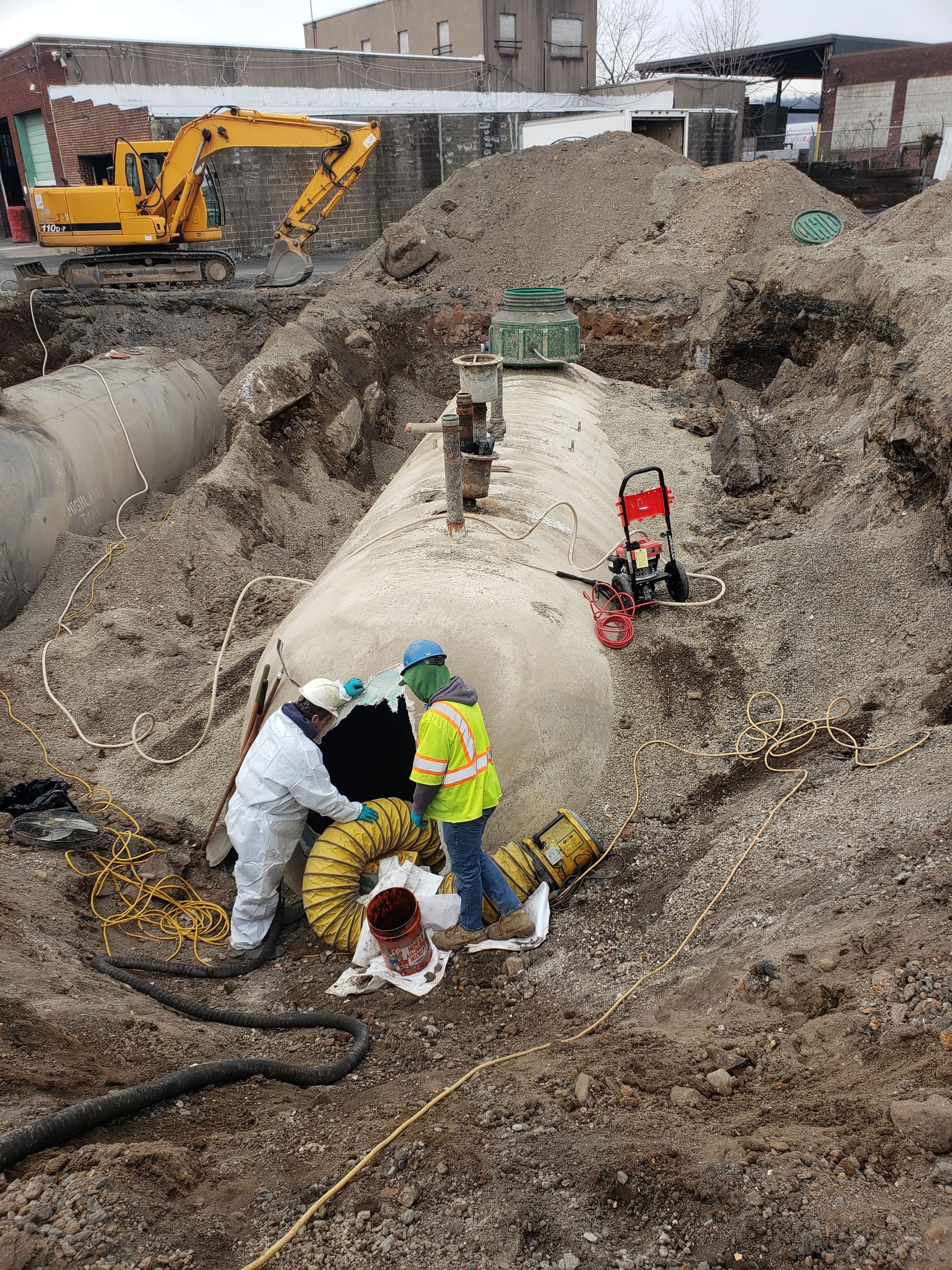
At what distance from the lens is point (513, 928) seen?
5047mm

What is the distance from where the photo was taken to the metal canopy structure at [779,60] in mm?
39094

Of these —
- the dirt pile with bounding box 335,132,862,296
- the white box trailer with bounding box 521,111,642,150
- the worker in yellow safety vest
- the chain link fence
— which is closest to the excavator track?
the dirt pile with bounding box 335,132,862,296

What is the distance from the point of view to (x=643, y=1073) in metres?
3.50

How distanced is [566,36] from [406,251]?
3062 cm

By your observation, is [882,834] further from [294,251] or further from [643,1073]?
[294,251]

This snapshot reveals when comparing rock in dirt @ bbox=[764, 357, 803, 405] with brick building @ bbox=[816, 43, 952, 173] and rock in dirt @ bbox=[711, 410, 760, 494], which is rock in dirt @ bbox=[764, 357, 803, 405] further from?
brick building @ bbox=[816, 43, 952, 173]

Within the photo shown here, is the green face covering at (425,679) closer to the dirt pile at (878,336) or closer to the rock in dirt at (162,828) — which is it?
the rock in dirt at (162,828)

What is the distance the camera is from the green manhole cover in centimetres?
1595

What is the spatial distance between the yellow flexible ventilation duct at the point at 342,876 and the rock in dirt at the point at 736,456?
7.08m

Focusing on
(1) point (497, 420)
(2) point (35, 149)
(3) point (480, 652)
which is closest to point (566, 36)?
(2) point (35, 149)

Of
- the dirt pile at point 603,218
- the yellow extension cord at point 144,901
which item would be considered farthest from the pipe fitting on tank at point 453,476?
the dirt pile at point 603,218

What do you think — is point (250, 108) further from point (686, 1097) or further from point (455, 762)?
point (686, 1097)

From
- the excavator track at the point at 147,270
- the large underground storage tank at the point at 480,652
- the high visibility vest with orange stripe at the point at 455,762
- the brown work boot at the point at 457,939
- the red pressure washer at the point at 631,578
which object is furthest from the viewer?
the excavator track at the point at 147,270

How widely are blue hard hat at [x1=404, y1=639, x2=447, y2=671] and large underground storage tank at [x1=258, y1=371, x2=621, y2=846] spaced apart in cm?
54
